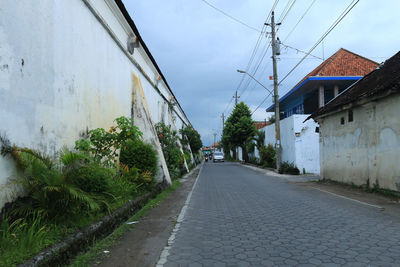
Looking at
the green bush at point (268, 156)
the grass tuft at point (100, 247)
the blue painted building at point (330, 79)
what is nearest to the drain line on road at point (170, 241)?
the grass tuft at point (100, 247)

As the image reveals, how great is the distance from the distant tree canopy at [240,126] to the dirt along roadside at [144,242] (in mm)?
30179

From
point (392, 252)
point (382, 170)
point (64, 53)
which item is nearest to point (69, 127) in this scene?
point (64, 53)

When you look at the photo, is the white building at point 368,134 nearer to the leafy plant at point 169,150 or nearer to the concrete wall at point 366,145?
the concrete wall at point 366,145

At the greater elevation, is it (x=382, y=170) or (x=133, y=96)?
(x=133, y=96)

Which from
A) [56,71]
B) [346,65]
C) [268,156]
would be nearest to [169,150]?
[56,71]

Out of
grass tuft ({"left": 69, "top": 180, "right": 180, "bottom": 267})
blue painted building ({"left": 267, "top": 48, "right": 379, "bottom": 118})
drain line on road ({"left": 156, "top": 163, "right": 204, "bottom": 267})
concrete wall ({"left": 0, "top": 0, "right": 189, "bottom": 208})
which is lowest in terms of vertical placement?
Answer: drain line on road ({"left": 156, "top": 163, "right": 204, "bottom": 267})

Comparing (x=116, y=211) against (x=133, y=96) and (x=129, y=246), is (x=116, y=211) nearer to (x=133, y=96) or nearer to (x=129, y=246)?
(x=129, y=246)

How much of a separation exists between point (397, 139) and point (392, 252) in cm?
643

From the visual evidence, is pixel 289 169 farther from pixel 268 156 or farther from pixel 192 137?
pixel 192 137

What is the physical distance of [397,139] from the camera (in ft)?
30.1

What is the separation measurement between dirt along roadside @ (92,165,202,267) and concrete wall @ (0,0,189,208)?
5.79 ft

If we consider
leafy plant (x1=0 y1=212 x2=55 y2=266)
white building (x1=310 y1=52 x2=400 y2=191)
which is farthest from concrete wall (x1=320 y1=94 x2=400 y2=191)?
leafy plant (x1=0 y1=212 x2=55 y2=266)

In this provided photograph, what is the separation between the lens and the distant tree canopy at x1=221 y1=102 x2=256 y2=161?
36906 millimetres

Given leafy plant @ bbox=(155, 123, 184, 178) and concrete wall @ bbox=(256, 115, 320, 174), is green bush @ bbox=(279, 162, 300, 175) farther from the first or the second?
leafy plant @ bbox=(155, 123, 184, 178)
